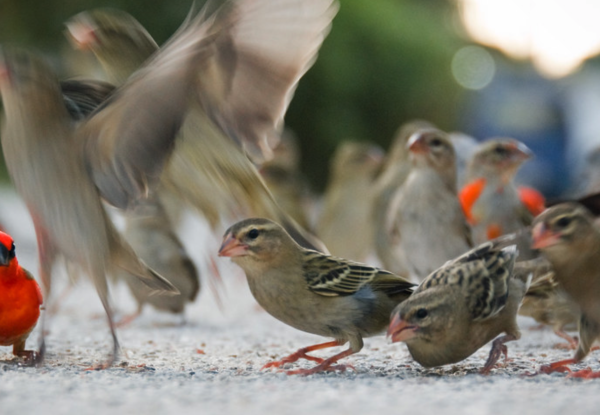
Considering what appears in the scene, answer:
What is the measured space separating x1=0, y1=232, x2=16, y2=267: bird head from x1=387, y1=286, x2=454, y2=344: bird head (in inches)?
70.9

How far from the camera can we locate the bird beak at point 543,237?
12.5ft

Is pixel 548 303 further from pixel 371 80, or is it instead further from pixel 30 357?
pixel 371 80

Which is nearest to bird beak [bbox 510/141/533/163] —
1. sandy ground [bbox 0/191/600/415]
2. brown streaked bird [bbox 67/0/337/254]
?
sandy ground [bbox 0/191/600/415]

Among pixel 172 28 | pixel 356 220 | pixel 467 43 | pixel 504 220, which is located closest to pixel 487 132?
pixel 467 43

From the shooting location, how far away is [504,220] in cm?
609

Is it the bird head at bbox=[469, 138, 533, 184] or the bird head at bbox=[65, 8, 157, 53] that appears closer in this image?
the bird head at bbox=[65, 8, 157, 53]

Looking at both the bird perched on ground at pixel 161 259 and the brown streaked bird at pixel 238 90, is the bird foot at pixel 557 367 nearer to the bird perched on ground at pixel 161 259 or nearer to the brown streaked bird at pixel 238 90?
the brown streaked bird at pixel 238 90

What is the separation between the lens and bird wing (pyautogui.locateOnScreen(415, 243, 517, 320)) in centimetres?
382

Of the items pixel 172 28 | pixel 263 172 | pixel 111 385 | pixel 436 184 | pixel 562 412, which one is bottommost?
pixel 562 412

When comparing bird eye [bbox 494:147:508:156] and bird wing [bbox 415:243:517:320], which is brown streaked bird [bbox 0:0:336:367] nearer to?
bird wing [bbox 415:243:517:320]

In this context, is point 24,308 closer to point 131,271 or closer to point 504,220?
point 131,271

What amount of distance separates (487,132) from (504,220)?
488 inches

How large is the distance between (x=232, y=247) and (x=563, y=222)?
147 cm

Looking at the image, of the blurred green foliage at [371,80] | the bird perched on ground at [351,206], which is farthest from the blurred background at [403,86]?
the bird perched on ground at [351,206]
